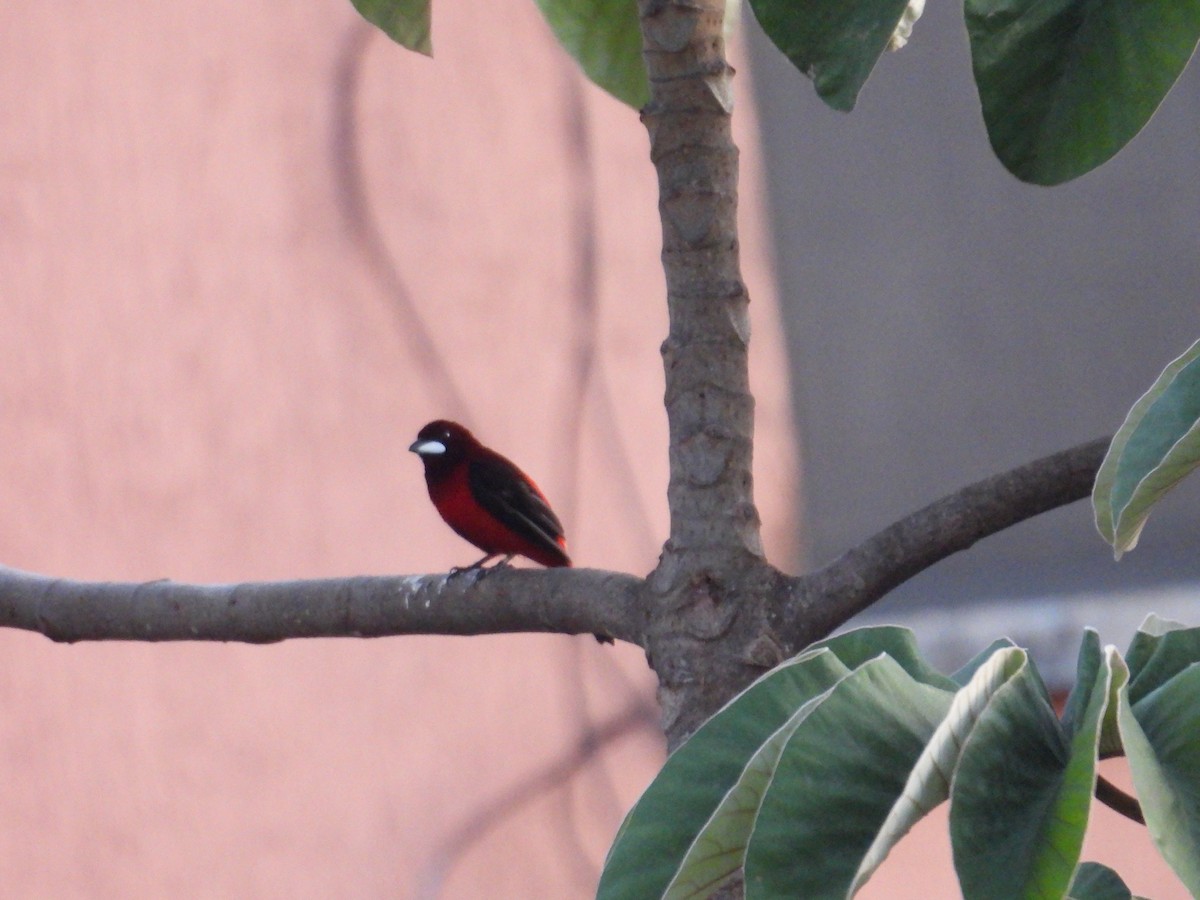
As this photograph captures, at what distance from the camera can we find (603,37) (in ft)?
4.22

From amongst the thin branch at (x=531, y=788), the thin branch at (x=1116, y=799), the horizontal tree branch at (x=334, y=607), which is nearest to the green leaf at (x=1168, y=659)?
the thin branch at (x=1116, y=799)

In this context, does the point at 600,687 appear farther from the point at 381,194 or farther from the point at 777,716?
the point at 777,716

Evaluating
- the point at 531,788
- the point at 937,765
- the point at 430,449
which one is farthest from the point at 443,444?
the point at 937,765

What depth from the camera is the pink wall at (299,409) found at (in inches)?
84.3

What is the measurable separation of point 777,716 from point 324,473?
2.07 meters

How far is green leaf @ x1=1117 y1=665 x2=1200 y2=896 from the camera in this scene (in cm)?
47

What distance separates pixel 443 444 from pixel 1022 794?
1565mm

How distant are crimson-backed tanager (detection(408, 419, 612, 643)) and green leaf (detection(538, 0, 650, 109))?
679 millimetres

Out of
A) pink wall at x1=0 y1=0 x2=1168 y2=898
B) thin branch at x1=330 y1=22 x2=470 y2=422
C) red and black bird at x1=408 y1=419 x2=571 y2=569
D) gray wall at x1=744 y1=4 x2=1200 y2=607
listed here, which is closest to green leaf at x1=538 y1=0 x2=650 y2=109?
red and black bird at x1=408 y1=419 x2=571 y2=569

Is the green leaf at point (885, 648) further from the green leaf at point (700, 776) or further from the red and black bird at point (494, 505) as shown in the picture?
the red and black bird at point (494, 505)

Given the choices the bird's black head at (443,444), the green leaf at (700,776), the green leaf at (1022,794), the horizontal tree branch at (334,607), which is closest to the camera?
the green leaf at (1022,794)

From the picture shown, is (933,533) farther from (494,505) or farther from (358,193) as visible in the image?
(358,193)

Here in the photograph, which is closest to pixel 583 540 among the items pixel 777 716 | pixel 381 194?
pixel 381 194

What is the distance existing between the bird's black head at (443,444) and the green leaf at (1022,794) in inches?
58.8
